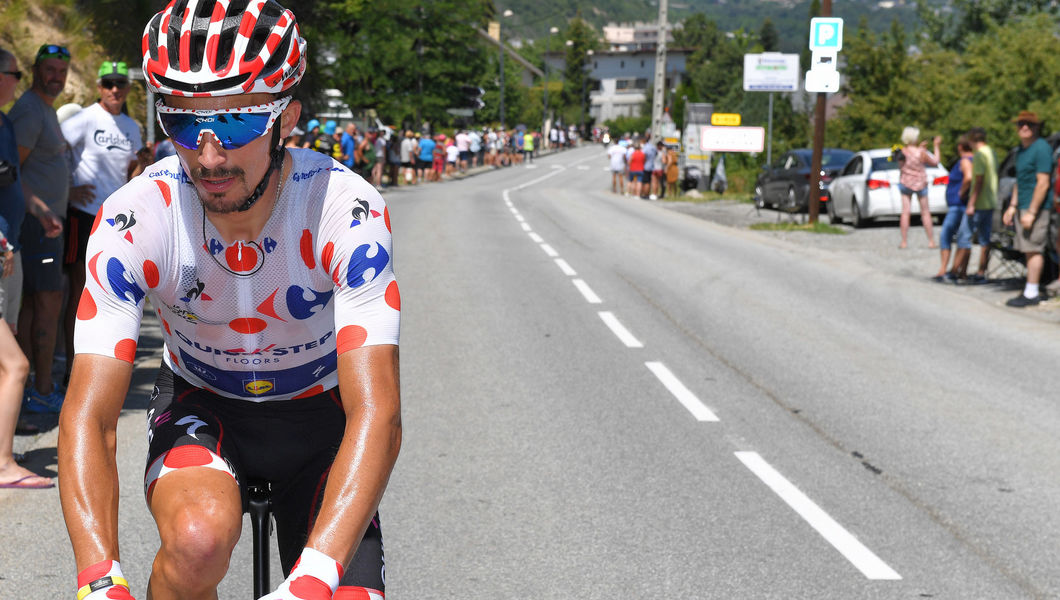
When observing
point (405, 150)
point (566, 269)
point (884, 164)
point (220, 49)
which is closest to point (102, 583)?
point (220, 49)

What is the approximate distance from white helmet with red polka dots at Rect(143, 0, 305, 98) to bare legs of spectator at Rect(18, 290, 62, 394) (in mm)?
4968

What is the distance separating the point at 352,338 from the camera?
224 centimetres

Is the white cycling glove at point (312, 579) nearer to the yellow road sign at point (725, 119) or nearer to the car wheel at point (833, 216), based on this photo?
the car wheel at point (833, 216)

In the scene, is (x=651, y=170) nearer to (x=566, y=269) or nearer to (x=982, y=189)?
(x=566, y=269)

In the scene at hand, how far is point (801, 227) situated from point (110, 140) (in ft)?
56.6

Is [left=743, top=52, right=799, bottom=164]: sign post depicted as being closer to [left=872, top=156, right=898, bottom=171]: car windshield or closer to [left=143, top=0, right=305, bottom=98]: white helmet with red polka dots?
[left=872, top=156, right=898, bottom=171]: car windshield

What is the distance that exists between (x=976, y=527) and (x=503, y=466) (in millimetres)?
2322

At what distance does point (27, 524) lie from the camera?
494cm

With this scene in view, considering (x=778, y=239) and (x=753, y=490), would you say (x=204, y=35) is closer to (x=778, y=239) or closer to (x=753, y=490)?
(x=753, y=490)

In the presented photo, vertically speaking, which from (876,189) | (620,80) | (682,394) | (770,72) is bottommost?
(682,394)

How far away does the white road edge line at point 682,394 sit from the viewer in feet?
24.2

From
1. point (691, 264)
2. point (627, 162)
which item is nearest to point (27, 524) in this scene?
point (691, 264)

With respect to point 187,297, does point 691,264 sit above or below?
below

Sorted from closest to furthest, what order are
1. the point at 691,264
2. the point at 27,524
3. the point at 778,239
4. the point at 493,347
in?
the point at 27,524 → the point at 493,347 → the point at 691,264 → the point at 778,239
